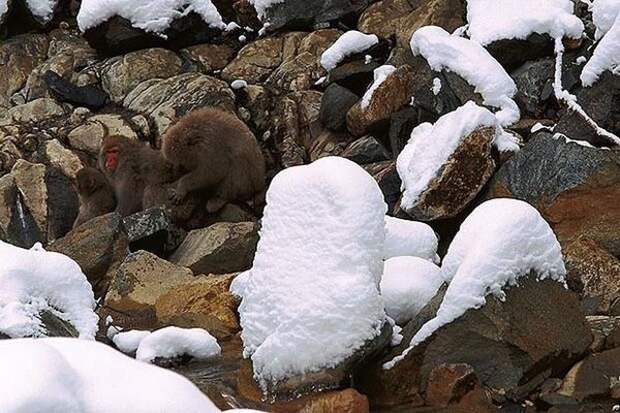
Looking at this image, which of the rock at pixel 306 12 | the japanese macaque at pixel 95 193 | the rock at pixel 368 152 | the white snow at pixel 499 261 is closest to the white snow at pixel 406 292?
the white snow at pixel 499 261

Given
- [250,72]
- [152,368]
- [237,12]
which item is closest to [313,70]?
[250,72]

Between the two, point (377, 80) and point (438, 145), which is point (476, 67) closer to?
point (377, 80)

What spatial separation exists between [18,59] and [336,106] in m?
4.26

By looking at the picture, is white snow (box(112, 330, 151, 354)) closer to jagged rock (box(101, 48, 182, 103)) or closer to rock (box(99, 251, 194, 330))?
rock (box(99, 251, 194, 330))

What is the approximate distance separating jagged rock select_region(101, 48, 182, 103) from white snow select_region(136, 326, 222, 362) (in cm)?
546

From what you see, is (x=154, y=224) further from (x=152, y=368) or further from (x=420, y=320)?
(x=152, y=368)

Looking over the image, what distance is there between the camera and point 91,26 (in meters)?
12.2

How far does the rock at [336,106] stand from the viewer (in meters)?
10.5

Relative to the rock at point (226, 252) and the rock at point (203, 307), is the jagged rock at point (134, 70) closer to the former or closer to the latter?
the rock at point (226, 252)

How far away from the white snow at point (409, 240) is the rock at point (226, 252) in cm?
145

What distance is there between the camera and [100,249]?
8.64 metres

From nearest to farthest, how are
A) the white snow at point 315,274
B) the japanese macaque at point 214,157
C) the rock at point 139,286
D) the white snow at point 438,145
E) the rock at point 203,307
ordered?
the white snow at point 315,274, the rock at point 203,307, the rock at point 139,286, the white snow at point 438,145, the japanese macaque at point 214,157

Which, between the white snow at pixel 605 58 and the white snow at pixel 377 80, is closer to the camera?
the white snow at pixel 605 58

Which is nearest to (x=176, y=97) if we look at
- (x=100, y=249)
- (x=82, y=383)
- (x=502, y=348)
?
(x=100, y=249)
